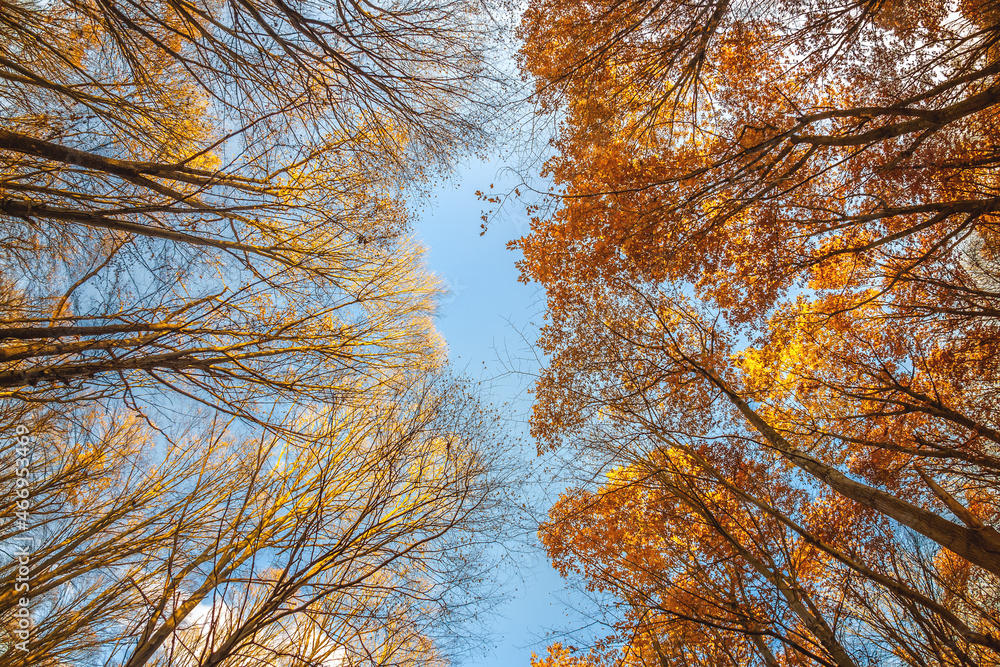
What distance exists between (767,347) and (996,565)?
3.80 meters

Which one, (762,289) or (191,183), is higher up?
(191,183)

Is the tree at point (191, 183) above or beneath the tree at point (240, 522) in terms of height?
above

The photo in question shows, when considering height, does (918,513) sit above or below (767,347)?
below

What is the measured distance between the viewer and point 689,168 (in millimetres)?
5121

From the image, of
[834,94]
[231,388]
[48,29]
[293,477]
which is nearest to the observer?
[48,29]

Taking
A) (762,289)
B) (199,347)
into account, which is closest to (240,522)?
(199,347)

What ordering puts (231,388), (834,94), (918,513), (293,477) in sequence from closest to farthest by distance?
(918,513) → (231,388) → (293,477) → (834,94)

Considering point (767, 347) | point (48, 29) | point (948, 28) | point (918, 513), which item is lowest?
point (918, 513)

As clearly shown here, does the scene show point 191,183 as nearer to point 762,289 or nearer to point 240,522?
point 240,522

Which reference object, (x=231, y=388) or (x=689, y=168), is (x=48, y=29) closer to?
(x=231, y=388)

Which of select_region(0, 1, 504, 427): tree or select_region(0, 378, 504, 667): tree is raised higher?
select_region(0, 1, 504, 427): tree

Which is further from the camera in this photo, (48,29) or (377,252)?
(377,252)

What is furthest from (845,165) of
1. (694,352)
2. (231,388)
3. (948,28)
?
(231,388)

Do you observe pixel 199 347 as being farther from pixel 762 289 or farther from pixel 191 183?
pixel 762 289
